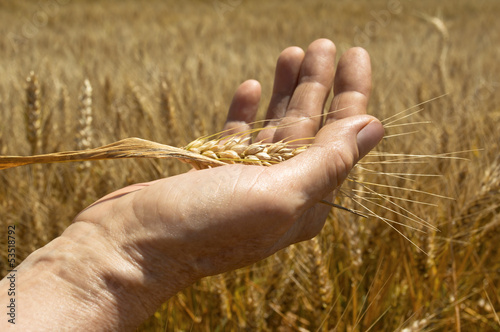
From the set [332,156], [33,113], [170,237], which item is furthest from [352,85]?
[33,113]

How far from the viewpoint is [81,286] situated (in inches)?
38.4

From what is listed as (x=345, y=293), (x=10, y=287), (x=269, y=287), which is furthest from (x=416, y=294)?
(x=10, y=287)

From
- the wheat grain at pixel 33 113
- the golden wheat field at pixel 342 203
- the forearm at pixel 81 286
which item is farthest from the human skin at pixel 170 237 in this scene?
the wheat grain at pixel 33 113

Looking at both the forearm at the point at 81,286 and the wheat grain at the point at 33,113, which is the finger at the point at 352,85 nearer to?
the forearm at the point at 81,286

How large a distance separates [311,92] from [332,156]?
2.08ft

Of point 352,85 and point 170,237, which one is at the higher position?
point 352,85

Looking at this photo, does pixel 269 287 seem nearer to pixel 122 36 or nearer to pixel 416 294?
pixel 416 294

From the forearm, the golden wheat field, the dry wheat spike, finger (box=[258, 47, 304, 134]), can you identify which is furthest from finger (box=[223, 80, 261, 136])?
the forearm

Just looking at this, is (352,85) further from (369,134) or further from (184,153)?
(184,153)

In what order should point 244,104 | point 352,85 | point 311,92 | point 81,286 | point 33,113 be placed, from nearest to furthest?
point 81,286 → point 352,85 → point 311,92 → point 244,104 → point 33,113

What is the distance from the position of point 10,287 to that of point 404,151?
1.50 metres

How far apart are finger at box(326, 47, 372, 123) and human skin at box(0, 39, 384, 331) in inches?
13.3

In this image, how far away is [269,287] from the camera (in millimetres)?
1448

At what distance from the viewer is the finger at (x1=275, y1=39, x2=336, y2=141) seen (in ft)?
5.01
